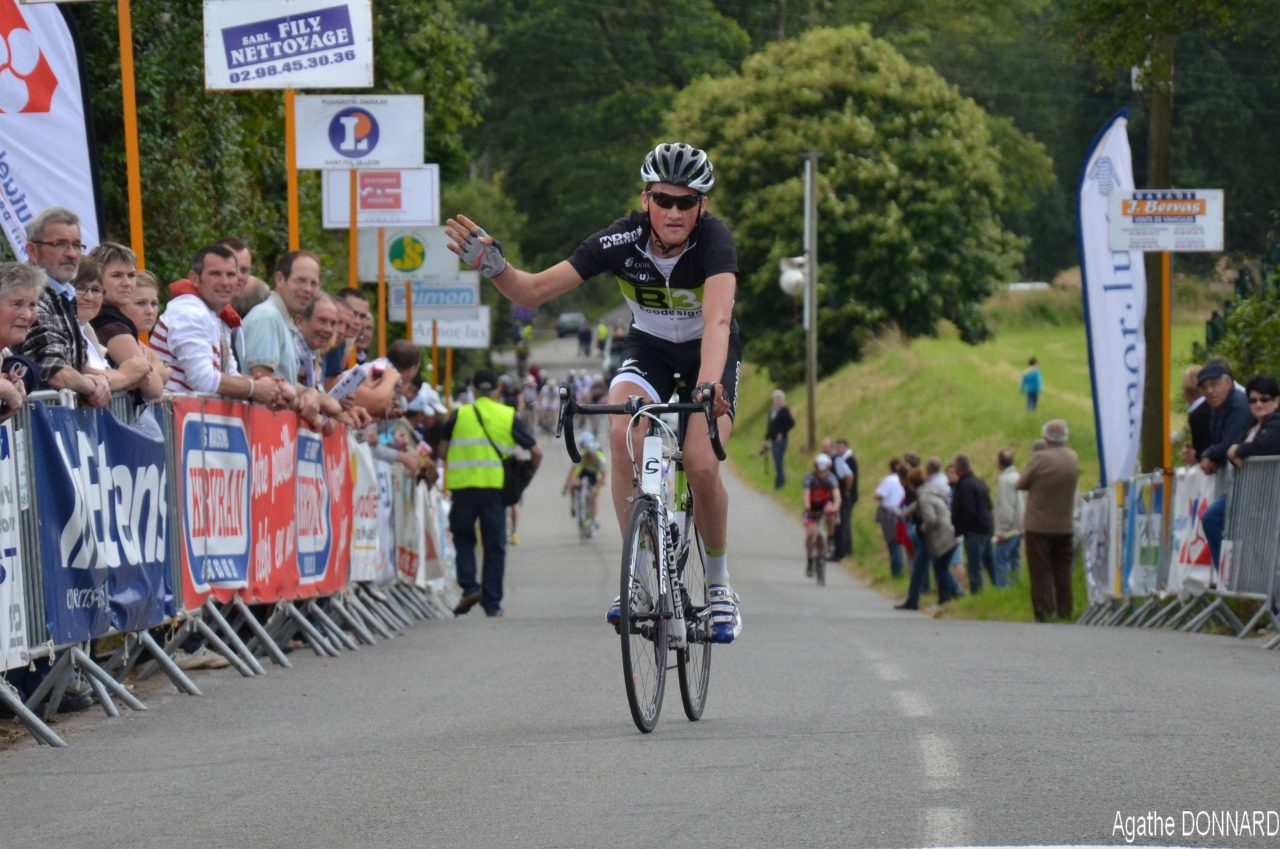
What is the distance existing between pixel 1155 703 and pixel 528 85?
74696mm

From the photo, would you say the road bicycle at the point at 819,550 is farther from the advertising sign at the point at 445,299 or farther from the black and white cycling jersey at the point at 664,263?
the black and white cycling jersey at the point at 664,263

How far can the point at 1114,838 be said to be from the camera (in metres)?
5.93

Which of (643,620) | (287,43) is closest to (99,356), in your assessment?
(643,620)

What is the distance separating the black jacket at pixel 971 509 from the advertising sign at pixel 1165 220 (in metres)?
6.69

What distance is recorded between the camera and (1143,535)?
19.8 m

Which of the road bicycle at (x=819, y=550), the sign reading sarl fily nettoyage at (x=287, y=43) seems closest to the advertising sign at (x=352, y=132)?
the sign reading sarl fily nettoyage at (x=287, y=43)

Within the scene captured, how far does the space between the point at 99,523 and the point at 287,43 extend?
766 cm

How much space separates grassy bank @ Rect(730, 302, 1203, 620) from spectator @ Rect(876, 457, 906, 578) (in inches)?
13.9

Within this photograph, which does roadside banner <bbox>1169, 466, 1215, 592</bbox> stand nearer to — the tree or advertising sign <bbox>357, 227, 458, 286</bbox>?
advertising sign <bbox>357, 227, 458, 286</bbox>

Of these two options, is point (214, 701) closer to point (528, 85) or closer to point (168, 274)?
point (168, 274)

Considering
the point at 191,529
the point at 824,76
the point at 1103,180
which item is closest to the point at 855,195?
the point at 824,76

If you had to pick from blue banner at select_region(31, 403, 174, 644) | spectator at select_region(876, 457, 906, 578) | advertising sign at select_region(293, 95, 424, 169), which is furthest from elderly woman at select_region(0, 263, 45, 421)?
spectator at select_region(876, 457, 906, 578)

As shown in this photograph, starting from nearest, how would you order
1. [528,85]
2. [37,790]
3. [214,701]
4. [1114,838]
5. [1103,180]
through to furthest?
[1114,838] < [37,790] < [214,701] < [1103,180] < [528,85]

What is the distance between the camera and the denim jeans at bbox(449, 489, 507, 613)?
61.8ft
